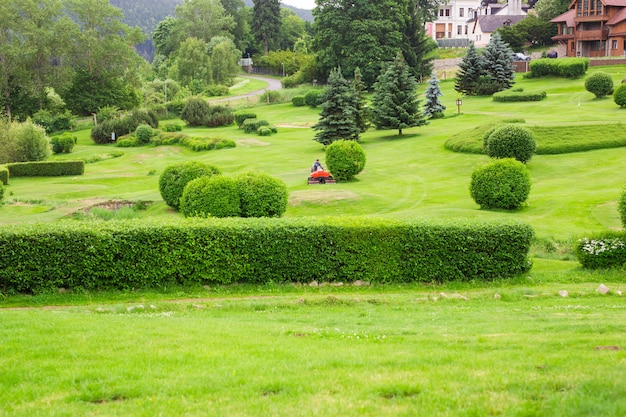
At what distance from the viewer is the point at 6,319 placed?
11.6 meters

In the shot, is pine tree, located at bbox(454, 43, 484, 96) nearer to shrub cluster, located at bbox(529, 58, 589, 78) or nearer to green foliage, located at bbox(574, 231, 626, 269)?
shrub cluster, located at bbox(529, 58, 589, 78)

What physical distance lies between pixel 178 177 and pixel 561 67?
51.2m

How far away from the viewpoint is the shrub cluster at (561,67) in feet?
221

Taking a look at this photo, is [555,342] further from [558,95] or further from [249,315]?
[558,95]

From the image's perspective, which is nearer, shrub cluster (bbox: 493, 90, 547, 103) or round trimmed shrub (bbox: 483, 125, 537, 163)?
round trimmed shrub (bbox: 483, 125, 537, 163)

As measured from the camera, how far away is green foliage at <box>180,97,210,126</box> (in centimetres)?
7244

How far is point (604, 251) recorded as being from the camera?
1889 centimetres

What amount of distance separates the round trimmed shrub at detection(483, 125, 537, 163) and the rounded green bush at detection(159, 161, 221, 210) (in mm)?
15616

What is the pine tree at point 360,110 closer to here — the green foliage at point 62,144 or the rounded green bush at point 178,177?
the rounded green bush at point 178,177

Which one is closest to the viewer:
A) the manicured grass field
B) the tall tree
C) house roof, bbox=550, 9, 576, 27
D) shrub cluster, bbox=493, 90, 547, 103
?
the manicured grass field

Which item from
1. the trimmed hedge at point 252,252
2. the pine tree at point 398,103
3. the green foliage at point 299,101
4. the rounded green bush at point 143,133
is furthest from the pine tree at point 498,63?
the trimmed hedge at point 252,252

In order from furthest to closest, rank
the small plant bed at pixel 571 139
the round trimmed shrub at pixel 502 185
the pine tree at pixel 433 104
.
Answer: the pine tree at pixel 433 104, the small plant bed at pixel 571 139, the round trimmed shrub at pixel 502 185

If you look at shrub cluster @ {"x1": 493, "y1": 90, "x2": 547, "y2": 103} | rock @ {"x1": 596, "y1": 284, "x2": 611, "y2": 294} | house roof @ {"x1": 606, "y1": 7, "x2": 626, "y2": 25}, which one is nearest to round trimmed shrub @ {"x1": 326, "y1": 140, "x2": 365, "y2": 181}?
rock @ {"x1": 596, "y1": 284, "x2": 611, "y2": 294}

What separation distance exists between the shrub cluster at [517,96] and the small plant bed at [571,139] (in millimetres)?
17918
